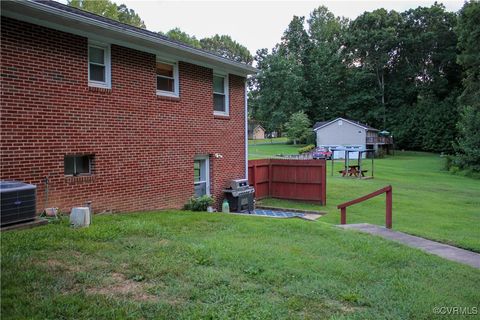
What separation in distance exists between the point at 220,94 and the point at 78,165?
5.82m

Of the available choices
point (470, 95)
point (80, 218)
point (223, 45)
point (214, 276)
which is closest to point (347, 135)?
point (470, 95)

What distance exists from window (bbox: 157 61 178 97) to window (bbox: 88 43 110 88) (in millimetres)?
1752

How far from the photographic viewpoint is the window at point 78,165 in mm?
8352

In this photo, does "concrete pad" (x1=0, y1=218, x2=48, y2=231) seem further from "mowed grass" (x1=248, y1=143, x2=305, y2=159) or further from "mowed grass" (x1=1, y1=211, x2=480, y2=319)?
"mowed grass" (x1=248, y1=143, x2=305, y2=159)

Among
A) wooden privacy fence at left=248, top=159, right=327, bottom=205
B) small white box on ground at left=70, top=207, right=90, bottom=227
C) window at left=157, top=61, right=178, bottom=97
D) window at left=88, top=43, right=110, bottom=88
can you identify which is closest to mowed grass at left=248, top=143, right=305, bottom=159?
wooden privacy fence at left=248, top=159, right=327, bottom=205

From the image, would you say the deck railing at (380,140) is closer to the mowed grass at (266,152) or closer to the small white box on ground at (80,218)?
the mowed grass at (266,152)

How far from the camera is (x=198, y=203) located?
11.3 metres

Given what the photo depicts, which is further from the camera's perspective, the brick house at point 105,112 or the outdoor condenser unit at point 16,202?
the brick house at point 105,112

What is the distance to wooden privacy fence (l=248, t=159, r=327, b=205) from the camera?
15305 millimetres

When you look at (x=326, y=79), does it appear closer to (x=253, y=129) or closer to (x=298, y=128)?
(x=298, y=128)

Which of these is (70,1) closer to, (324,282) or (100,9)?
(100,9)

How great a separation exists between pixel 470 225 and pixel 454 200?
19.6ft

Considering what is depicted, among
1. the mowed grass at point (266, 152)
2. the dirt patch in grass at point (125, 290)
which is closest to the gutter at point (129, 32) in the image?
the dirt patch in grass at point (125, 290)

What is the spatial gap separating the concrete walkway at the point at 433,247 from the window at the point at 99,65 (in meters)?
6.53
